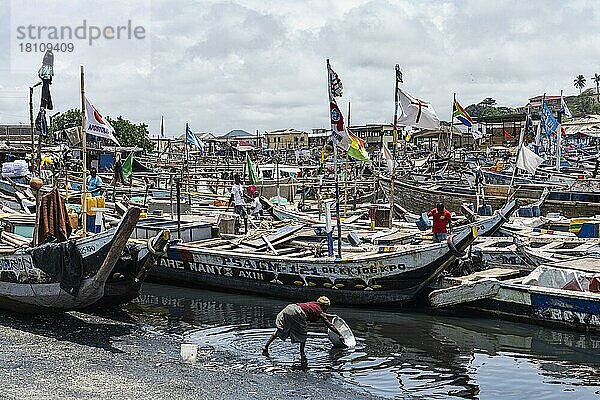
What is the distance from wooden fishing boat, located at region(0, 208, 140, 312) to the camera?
14625 mm

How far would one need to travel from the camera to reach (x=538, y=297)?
49.6 feet

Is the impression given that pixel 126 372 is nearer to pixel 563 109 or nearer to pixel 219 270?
pixel 219 270

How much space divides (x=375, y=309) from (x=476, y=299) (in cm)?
240

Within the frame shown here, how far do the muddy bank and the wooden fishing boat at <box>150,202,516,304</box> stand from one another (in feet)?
12.1

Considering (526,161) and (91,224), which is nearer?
(91,224)

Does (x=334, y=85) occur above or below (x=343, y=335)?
above

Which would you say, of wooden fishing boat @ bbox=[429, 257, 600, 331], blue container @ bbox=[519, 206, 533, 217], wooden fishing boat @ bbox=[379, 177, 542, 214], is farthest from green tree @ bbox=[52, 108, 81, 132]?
wooden fishing boat @ bbox=[429, 257, 600, 331]

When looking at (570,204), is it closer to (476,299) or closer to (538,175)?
(538,175)

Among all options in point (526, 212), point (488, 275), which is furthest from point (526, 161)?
point (488, 275)

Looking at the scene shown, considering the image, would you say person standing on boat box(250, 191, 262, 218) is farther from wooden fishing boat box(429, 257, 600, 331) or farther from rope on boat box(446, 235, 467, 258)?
rope on boat box(446, 235, 467, 258)

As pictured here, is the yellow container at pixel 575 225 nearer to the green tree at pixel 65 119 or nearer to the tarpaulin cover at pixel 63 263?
the tarpaulin cover at pixel 63 263

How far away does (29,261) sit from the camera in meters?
15.5

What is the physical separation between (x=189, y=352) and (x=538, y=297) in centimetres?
690

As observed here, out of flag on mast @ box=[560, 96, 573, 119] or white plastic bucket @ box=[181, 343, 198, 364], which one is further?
flag on mast @ box=[560, 96, 573, 119]
